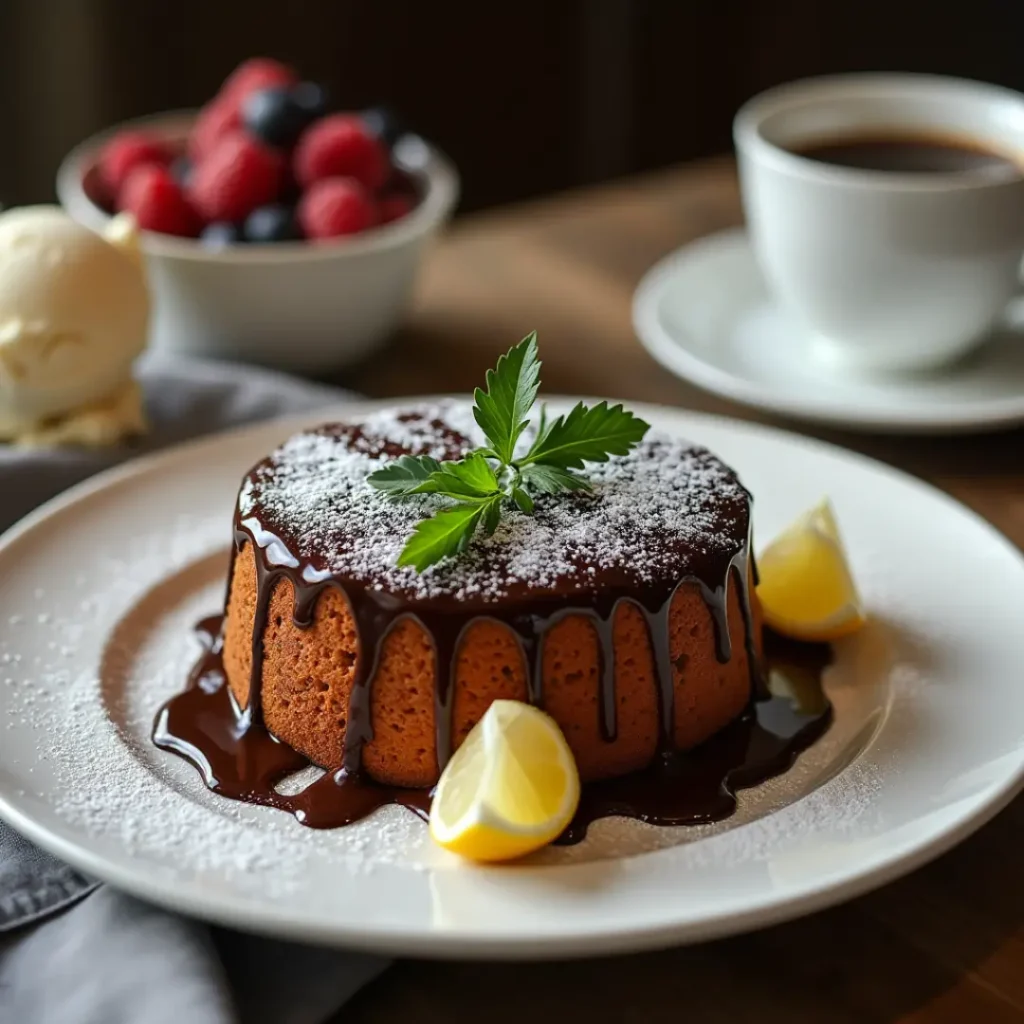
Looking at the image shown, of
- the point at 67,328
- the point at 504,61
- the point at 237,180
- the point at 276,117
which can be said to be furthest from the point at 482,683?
the point at 504,61

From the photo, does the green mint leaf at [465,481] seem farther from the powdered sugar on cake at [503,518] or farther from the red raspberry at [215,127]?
the red raspberry at [215,127]

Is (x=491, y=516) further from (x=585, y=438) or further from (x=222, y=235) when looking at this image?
(x=222, y=235)

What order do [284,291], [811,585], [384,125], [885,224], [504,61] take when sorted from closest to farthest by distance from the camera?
[811,585], [885,224], [284,291], [384,125], [504,61]

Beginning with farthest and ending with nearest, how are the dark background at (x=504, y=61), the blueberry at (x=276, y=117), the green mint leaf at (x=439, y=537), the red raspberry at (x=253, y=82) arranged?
the dark background at (x=504, y=61), the red raspberry at (x=253, y=82), the blueberry at (x=276, y=117), the green mint leaf at (x=439, y=537)

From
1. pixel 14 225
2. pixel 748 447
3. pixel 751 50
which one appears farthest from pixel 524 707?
pixel 751 50

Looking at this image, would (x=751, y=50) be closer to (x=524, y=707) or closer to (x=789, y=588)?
(x=789, y=588)

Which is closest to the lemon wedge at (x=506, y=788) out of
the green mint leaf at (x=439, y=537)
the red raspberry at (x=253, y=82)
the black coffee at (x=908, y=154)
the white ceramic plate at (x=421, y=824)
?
the white ceramic plate at (x=421, y=824)
